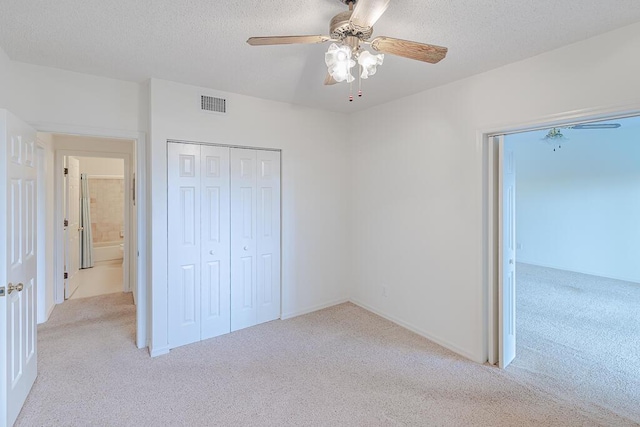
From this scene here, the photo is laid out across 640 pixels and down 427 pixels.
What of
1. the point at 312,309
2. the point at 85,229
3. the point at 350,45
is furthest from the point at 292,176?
the point at 85,229

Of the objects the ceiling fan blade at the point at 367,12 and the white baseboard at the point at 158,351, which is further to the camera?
the white baseboard at the point at 158,351

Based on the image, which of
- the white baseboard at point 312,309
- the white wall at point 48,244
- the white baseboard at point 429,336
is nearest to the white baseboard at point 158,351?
the white baseboard at point 312,309

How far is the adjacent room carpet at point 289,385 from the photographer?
1997 millimetres

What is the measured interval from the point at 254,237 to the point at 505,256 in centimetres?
247

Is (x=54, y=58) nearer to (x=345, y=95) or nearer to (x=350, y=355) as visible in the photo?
(x=345, y=95)

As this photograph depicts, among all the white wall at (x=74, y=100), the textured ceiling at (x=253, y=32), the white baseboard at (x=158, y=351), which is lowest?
the white baseboard at (x=158, y=351)

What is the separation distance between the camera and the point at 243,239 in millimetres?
3322

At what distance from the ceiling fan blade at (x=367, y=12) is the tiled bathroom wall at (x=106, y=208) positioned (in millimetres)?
7375

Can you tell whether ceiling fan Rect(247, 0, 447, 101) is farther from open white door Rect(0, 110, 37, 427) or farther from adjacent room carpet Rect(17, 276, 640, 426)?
adjacent room carpet Rect(17, 276, 640, 426)

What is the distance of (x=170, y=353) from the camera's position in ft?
9.23

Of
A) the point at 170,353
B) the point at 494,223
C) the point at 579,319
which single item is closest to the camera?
the point at 494,223

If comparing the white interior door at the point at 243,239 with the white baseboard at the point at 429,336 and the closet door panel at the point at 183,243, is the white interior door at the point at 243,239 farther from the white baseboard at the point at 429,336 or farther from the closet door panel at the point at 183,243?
the white baseboard at the point at 429,336

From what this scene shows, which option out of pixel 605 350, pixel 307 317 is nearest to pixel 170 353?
pixel 307 317

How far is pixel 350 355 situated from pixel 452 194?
178cm
